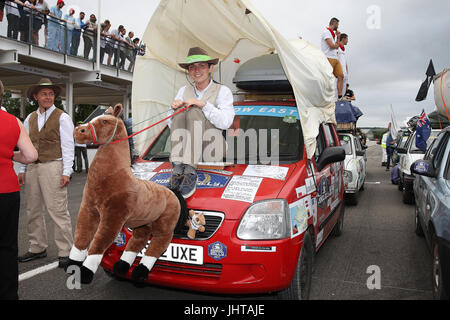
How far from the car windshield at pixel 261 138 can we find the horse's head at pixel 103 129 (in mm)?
1584

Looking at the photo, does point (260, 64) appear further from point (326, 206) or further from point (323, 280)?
point (323, 280)

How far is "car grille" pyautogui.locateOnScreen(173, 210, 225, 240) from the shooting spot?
3189mm

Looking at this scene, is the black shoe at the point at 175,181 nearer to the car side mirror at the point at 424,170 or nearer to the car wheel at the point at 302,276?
the car wheel at the point at 302,276

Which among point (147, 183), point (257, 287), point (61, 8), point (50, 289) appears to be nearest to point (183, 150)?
point (147, 183)

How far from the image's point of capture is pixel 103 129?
103 inches

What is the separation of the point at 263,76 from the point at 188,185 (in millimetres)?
2293

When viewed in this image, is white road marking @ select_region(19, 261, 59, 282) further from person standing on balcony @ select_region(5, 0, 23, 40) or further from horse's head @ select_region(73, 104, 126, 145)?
person standing on balcony @ select_region(5, 0, 23, 40)

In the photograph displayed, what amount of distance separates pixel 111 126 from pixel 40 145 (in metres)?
2.48

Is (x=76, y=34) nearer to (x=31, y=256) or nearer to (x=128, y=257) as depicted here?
(x=31, y=256)

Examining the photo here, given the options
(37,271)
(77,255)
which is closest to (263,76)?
(77,255)

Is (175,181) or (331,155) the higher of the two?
(331,155)

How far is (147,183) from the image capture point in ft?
9.27

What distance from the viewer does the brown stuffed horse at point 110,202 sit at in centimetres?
253

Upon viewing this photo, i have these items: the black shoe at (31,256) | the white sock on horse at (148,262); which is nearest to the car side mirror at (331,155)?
the white sock on horse at (148,262)
